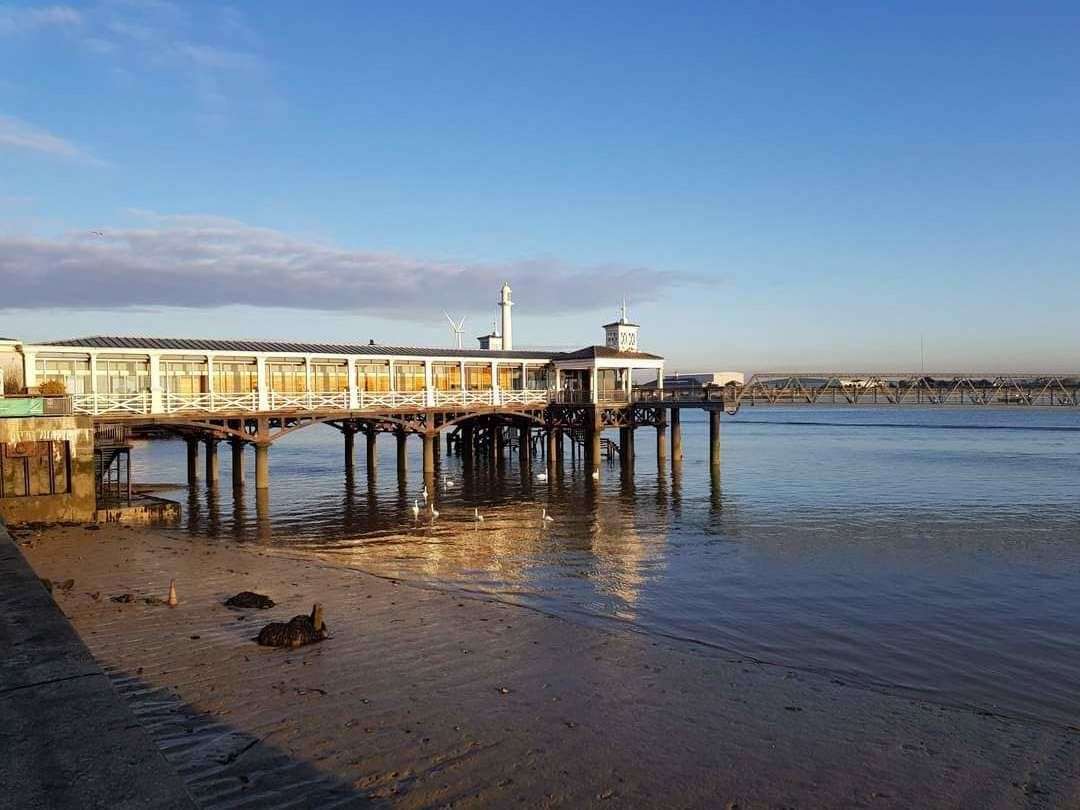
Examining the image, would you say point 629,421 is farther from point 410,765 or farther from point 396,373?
point 410,765

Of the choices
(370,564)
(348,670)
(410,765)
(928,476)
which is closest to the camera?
(410,765)

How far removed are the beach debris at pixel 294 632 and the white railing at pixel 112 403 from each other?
23.7 m

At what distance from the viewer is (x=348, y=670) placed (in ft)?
43.6

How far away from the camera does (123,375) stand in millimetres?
35969

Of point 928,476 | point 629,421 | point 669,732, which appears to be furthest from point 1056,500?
point 669,732

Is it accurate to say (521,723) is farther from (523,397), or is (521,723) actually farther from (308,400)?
(523,397)

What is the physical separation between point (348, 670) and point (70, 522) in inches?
726

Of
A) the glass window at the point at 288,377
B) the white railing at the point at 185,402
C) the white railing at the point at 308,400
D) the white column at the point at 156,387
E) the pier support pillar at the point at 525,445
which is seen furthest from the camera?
the pier support pillar at the point at 525,445

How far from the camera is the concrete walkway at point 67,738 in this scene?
5195 millimetres

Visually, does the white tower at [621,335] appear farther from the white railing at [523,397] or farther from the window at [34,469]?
the window at [34,469]

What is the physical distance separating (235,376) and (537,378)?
19.4m

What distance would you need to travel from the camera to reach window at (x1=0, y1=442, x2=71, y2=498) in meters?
26.3

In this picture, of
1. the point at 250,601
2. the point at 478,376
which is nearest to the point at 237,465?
the point at 478,376

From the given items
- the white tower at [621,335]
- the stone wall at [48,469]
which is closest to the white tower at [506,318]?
the white tower at [621,335]
